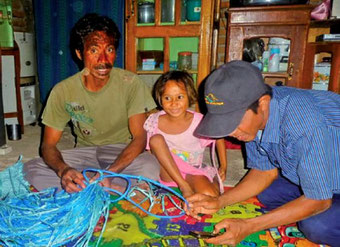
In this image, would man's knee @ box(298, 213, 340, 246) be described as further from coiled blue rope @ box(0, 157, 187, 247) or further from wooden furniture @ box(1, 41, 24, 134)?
wooden furniture @ box(1, 41, 24, 134)

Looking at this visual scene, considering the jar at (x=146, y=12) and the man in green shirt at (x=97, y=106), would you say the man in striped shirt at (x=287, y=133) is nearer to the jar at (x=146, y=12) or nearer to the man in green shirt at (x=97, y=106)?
the man in green shirt at (x=97, y=106)

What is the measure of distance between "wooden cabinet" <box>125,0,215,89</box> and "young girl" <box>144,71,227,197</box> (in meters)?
0.85

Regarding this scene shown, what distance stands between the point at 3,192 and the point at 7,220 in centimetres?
49

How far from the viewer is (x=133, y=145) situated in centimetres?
145

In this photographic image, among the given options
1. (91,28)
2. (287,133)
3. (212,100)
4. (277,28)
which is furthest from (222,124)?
(277,28)

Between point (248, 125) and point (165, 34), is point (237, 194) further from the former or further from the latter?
point (165, 34)

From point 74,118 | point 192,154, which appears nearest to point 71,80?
point 74,118

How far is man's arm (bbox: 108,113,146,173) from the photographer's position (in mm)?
1354

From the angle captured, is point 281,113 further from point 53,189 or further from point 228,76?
point 53,189

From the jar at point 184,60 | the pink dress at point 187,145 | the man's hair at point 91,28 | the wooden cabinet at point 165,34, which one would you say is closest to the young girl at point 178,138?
the pink dress at point 187,145

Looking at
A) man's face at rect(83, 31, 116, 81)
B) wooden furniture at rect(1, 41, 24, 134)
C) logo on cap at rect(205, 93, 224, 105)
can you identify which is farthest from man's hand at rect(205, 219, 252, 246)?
wooden furniture at rect(1, 41, 24, 134)

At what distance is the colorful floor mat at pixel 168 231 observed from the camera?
1.06 m

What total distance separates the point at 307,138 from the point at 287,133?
7 cm

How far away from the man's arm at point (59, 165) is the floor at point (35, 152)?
0.66m
